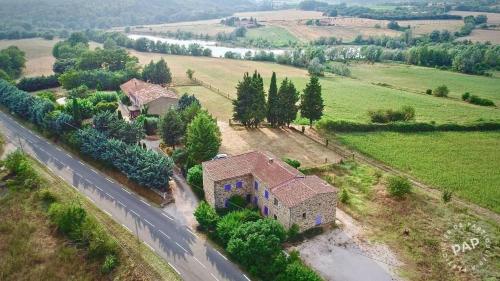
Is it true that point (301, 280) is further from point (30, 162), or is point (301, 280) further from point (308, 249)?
point (30, 162)

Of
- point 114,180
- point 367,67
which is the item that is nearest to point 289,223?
point 114,180

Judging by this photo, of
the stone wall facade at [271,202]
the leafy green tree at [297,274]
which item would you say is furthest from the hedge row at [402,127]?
the leafy green tree at [297,274]

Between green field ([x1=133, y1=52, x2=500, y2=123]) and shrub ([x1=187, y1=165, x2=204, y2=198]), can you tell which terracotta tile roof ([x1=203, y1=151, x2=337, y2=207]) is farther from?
green field ([x1=133, y1=52, x2=500, y2=123])

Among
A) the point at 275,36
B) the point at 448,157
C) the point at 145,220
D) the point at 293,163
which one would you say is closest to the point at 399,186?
the point at 293,163

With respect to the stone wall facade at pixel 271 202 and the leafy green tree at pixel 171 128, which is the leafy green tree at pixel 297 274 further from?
the leafy green tree at pixel 171 128

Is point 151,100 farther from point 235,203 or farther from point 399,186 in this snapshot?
point 399,186

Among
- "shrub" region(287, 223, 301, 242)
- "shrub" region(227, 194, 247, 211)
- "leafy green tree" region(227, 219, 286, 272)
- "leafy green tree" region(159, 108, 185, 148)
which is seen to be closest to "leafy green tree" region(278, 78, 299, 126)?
"leafy green tree" region(159, 108, 185, 148)
